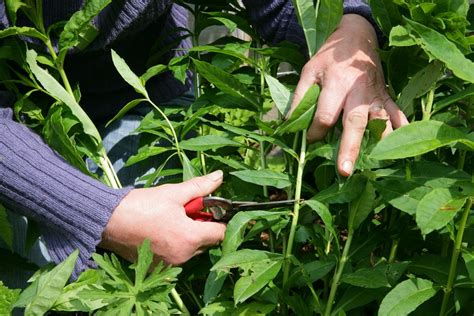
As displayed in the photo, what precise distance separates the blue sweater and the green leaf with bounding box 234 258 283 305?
357 millimetres

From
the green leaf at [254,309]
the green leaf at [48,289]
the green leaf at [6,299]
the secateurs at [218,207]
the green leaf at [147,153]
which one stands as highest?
the green leaf at [6,299]

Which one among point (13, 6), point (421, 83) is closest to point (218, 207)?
point (421, 83)

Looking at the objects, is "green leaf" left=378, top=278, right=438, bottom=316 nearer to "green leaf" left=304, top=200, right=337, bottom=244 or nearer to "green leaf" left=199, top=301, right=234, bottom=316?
"green leaf" left=304, top=200, right=337, bottom=244

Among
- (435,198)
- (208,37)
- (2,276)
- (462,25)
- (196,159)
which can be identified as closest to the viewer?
(435,198)

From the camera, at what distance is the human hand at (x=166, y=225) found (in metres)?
1.49

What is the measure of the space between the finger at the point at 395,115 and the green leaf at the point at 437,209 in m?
0.24

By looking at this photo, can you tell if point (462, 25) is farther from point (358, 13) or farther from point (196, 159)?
point (196, 159)

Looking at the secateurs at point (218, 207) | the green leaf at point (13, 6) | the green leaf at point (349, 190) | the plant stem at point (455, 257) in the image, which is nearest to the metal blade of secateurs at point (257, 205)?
the secateurs at point (218, 207)

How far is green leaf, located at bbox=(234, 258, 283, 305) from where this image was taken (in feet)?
4.20

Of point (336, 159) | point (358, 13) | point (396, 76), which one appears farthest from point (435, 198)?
point (358, 13)

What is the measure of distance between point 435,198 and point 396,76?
1.14 feet

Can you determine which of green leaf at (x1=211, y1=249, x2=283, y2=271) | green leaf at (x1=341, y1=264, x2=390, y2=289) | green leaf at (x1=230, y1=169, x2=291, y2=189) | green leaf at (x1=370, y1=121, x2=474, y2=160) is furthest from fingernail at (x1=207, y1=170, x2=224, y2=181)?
green leaf at (x1=370, y1=121, x2=474, y2=160)

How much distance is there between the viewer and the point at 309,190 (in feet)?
4.91

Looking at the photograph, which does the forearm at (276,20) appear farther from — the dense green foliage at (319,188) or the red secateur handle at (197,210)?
the red secateur handle at (197,210)
